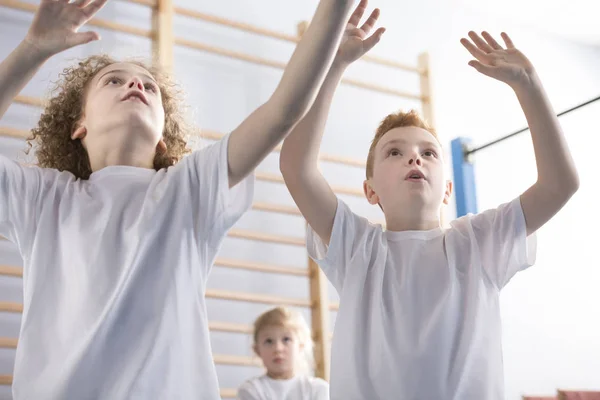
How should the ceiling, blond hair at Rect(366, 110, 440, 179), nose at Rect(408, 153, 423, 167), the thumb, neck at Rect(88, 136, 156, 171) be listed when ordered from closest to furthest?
the thumb, neck at Rect(88, 136, 156, 171), nose at Rect(408, 153, 423, 167), blond hair at Rect(366, 110, 440, 179), the ceiling

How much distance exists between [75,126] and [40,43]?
Answer: 0.28m

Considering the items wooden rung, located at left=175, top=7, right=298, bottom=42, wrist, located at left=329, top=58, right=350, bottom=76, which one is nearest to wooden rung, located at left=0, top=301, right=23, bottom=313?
wooden rung, located at left=175, top=7, right=298, bottom=42

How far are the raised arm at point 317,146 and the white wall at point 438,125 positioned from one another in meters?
1.36

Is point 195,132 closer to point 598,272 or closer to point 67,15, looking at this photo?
point 67,15

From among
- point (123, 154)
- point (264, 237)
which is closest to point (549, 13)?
point (264, 237)

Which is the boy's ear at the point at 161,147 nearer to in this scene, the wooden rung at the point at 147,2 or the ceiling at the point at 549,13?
the wooden rung at the point at 147,2

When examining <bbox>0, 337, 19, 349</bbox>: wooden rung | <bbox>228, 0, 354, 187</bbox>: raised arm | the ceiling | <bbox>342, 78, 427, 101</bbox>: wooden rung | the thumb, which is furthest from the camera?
the ceiling

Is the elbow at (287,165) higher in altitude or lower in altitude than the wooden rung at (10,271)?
lower

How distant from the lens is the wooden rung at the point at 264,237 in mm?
2756

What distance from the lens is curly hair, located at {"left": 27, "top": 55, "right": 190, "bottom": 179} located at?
1.37 metres

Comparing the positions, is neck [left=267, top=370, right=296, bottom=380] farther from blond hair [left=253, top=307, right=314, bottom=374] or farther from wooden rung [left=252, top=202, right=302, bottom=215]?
wooden rung [left=252, top=202, right=302, bottom=215]

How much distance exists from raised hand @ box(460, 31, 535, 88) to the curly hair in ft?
1.84

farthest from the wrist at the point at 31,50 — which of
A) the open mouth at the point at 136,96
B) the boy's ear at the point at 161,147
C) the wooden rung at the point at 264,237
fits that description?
the wooden rung at the point at 264,237

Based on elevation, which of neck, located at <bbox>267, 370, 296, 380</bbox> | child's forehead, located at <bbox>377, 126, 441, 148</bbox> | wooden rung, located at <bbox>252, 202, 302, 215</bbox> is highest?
wooden rung, located at <bbox>252, 202, 302, 215</bbox>
